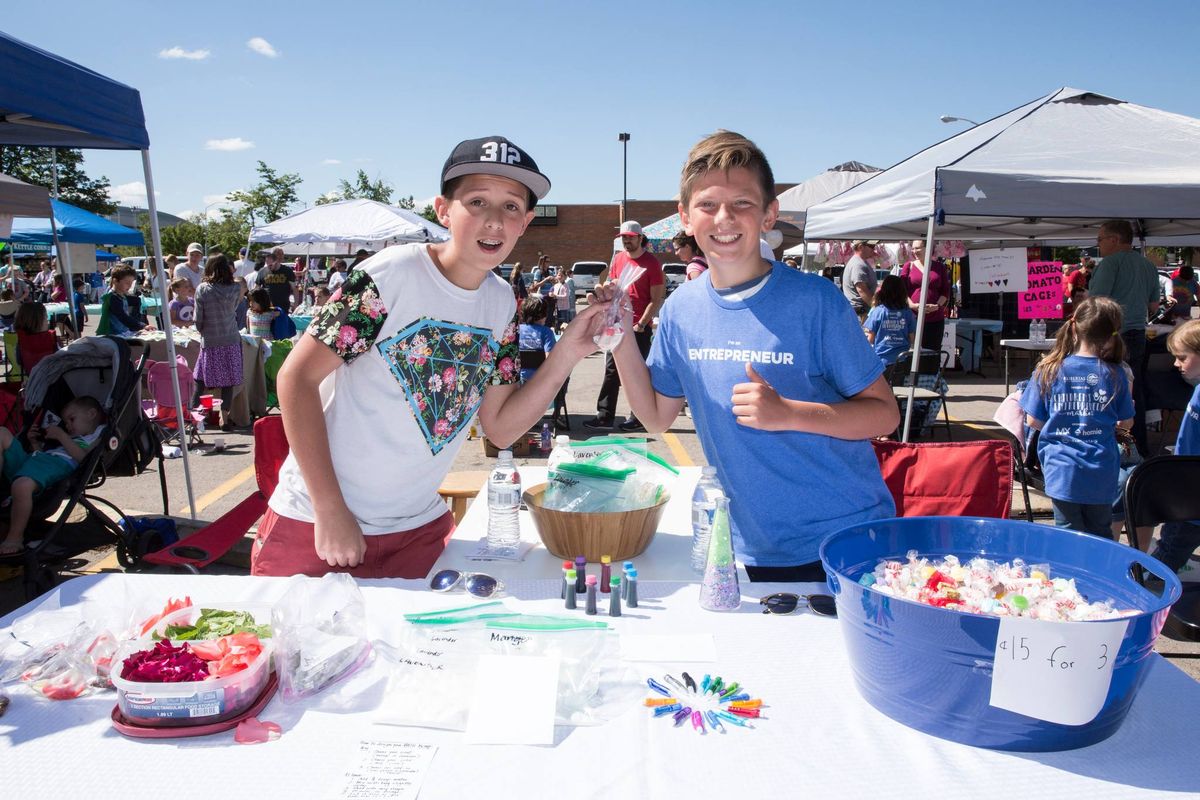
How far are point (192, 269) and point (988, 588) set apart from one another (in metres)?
12.9

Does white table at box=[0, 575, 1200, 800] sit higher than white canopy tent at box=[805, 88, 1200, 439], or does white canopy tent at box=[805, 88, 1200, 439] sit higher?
white canopy tent at box=[805, 88, 1200, 439]

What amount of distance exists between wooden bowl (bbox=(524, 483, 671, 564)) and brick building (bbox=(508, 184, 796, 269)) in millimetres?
49890

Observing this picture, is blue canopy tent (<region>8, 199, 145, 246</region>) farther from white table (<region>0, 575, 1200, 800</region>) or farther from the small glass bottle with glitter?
the small glass bottle with glitter

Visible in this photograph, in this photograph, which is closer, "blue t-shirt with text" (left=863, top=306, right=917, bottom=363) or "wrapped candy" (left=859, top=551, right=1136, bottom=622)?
"wrapped candy" (left=859, top=551, right=1136, bottom=622)

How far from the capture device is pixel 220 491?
628cm

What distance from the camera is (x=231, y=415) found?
349 inches

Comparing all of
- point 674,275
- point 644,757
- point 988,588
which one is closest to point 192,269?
point 644,757

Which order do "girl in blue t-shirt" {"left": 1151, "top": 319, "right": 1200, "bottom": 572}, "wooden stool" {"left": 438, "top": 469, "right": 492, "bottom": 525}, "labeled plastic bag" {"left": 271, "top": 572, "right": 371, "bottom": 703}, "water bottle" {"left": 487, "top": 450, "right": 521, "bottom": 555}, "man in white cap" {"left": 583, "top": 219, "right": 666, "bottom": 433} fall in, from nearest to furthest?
"labeled plastic bag" {"left": 271, "top": 572, "right": 371, "bottom": 703}, "water bottle" {"left": 487, "top": 450, "right": 521, "bottom": 555}, "wooden stool" {"left": 438, "top": 469, "right": 492, "bottom": 525}, "girl in blue t-shirt" {"left": 1151, "top": 319, "right": 1200, "bottom": 572}, "man in white cap" {"left": 583, "top": 219, "right": 666, "bottom": 433}

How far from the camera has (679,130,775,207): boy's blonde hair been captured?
75.9 inches

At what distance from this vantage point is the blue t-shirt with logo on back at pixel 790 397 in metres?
1.96

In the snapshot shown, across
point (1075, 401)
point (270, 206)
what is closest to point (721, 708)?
point (1075, 401)

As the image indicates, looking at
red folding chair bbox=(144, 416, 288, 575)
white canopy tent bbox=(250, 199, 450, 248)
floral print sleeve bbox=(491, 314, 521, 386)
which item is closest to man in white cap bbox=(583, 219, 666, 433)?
red folding chair bbox=(144, 416, 288, 575)

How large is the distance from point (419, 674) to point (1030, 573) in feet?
4.04

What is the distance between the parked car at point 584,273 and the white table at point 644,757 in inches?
1207
